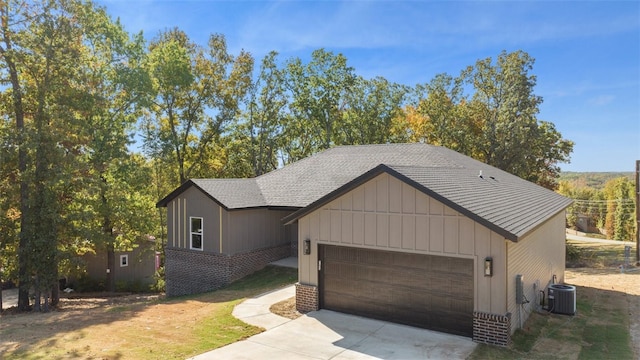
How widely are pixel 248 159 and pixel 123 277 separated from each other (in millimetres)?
16641

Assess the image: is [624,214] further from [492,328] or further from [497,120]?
[492,328]

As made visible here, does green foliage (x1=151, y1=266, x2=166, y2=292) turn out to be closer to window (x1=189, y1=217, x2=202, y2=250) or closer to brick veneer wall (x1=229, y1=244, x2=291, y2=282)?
window (x1=189, y1=217, x2=202, y2=250)

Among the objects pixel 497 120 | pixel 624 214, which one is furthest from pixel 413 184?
pixel 624 214

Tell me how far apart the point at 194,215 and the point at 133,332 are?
9.00 m

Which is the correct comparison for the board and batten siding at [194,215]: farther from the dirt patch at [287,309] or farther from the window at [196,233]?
the dirt patch at [287,309]

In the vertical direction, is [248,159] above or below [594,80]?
below

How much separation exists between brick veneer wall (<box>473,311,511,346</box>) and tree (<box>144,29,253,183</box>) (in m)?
27.2

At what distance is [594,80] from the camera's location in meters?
27.9

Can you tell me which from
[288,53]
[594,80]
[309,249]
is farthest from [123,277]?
[594,80]

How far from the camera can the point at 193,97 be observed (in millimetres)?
32750

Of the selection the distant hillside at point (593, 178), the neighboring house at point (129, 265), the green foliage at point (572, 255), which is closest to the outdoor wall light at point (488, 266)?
the green foliage at point (572, 255)

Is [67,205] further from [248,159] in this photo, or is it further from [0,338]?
[248,159]

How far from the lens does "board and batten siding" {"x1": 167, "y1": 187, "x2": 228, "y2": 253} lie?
731 inches

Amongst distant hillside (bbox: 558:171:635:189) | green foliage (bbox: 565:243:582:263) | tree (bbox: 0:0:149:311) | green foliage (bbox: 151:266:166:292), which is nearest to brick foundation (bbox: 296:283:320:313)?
tree (bbox: 0:0:149:311)
